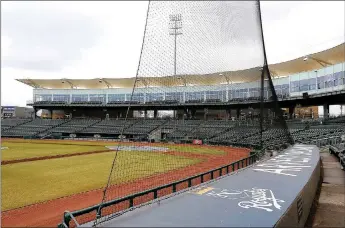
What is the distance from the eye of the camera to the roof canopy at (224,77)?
1452cm

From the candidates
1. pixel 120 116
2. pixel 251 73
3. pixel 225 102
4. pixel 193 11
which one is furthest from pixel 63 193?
pixel 120 116

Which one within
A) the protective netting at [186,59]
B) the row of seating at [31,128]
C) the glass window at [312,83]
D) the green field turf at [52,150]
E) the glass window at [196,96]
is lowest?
the green field turf at [52,150]

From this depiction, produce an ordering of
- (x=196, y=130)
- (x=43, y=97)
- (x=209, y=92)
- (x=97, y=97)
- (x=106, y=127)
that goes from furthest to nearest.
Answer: (x=43, y=97), (x=97, y=97), (x=106, y=127), (x=209, y=92), (x=196, y=130)

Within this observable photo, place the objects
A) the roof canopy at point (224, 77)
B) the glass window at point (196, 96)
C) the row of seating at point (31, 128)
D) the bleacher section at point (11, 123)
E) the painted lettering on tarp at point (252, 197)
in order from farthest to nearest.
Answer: the bleacher section at point (11, 123) → the row of seating at point (31, 128) → the glass window at point (196, 96) → the roof canopy at point (224, 77) → the painted lettering on tarp at point (252, 197)

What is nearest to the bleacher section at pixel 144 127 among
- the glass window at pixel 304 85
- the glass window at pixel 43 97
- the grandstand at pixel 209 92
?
the grandstand at pixel 209 92

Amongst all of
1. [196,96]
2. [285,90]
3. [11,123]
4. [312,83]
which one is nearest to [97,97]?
[11,123]

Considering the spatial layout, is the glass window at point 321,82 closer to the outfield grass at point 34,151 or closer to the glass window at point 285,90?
the glass window at point 285,90

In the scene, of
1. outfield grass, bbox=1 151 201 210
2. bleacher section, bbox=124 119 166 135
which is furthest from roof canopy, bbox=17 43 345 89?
bleacher section, bbox=124 119 166 135

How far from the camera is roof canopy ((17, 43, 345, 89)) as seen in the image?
14.5 metres

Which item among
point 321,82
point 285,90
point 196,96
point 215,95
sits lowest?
point 196,96

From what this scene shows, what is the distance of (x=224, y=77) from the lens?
80.7 feet

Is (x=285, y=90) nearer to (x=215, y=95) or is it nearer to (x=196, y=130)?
(x=215, y=95)

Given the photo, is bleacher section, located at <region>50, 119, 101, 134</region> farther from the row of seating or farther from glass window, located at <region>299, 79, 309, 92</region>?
glass window, located at <region>299, 79, 309, 92</region>

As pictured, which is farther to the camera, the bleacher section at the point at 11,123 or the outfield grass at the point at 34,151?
the bleacher section at the point at 11,123
